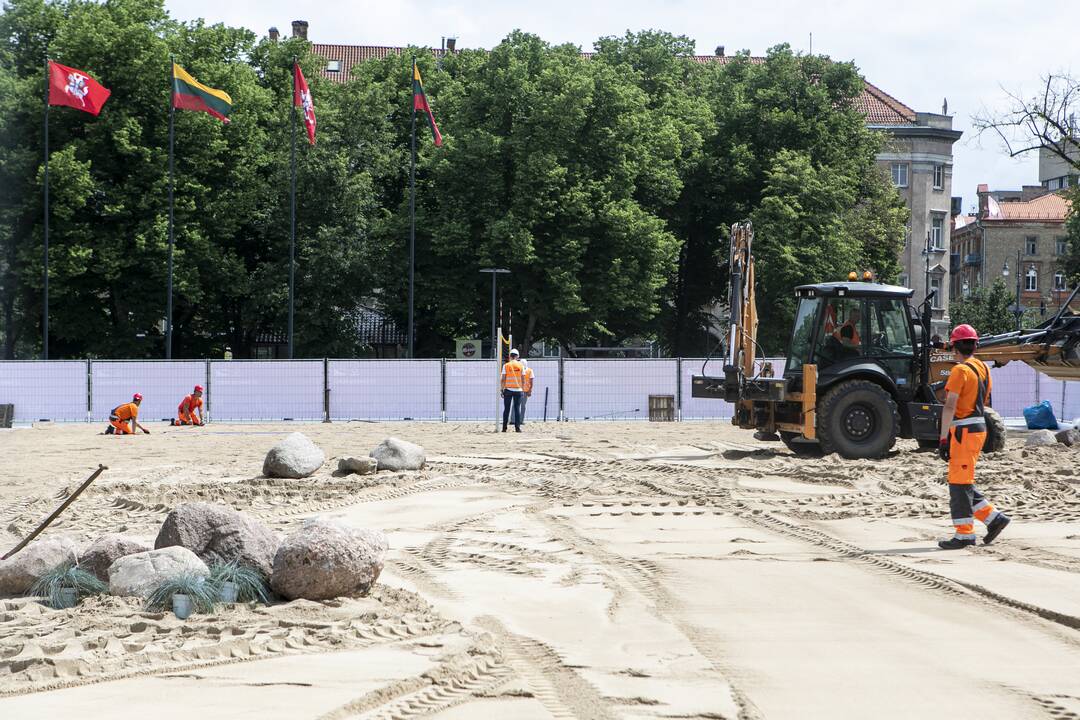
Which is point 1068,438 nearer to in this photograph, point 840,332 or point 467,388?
point 840,332

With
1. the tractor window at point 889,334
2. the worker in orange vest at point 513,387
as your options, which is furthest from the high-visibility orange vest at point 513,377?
the tractor window at point 889,334

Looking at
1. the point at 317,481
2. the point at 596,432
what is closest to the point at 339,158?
the point at 596,432

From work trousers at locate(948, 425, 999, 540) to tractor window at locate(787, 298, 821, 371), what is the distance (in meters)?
8.72

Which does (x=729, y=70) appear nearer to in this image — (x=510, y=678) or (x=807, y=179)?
(x=807, y=179)

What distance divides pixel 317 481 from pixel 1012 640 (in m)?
11.2

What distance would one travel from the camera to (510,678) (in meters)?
6.34

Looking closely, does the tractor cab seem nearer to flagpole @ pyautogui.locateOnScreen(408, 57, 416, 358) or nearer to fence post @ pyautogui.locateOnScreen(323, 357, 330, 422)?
fence post @ pyautogui.locateOnScreen(323, 357, 330, 422)

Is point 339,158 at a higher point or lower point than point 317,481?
higher

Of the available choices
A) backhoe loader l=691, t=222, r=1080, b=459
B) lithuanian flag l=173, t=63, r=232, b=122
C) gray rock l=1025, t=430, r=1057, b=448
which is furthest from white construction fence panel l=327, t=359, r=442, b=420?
gray rock l=1025, t=430, r=1057, b=448

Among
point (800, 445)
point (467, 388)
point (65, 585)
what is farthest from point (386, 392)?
point (65, 585)

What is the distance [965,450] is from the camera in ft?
36.2

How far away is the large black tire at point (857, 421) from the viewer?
63.6ft

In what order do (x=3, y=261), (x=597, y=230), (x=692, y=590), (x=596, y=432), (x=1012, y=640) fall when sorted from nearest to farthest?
(x=1012, y=640) → (x=692, y=590) → (x=596, y=432) → (x=3, y=261) → (x=597, y=230)

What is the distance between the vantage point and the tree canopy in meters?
43.3
